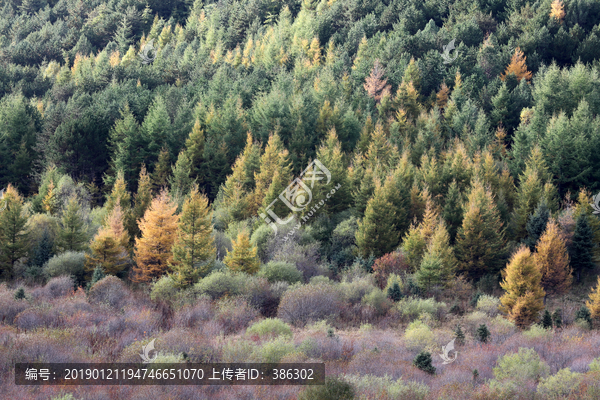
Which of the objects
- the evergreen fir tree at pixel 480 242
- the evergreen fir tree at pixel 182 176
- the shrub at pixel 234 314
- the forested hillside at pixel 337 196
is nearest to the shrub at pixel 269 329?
the forested hillside at pixel 337 196

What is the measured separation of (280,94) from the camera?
2221 inches

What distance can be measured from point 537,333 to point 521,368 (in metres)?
8.79

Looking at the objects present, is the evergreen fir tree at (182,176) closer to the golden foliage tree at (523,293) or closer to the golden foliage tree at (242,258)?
the golden foliage tree at (242,258)

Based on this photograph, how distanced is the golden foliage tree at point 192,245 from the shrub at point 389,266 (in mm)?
11790

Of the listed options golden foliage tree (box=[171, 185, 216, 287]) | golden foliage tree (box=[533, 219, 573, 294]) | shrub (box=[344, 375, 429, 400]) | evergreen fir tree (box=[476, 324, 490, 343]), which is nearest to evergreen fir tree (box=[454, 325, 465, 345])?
evergreen fir tree (box=[476, 324, 490, 343])

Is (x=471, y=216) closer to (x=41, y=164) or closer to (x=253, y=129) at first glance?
(x=253, y=129)

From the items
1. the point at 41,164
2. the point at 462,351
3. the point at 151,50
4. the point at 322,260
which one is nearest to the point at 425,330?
the point at 462,351

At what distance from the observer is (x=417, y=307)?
87.6 feet

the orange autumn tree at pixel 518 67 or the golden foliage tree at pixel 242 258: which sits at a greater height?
the orange autumn tree at pixel 518 67

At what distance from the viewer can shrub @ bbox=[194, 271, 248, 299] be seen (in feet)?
84.5

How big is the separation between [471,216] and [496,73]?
4064cm

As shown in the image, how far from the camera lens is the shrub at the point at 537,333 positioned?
71.2 ft

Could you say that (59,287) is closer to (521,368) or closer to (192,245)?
(192,245)

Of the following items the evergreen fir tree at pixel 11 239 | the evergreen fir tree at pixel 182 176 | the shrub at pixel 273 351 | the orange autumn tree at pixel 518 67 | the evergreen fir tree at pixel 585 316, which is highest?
the orange autumn tree at pixel 518 67
